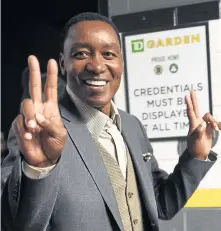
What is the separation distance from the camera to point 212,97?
288cm

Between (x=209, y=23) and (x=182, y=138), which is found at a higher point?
(x=209, y=23)

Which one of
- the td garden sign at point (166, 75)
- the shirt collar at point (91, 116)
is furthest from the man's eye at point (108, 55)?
the td garden sign at point (166, 75)

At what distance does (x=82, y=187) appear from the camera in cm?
147

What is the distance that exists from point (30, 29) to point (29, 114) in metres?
3.64

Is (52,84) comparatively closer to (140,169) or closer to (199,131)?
(140,169)

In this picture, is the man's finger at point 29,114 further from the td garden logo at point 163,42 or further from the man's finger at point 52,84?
the td garden logo at point 163,42

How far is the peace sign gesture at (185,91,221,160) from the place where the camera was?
69.4 inches

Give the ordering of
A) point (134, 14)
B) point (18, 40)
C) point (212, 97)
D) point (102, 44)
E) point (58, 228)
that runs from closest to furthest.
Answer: point (58, 228) < point (102, 44) < point (212, 97) < point (134, 14) < point (18, 40)

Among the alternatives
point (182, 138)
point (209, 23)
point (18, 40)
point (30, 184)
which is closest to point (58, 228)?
point (30, 184)

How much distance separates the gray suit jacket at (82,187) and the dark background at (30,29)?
9.32 ft

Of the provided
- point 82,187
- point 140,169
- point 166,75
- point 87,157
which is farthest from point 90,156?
point 166,75

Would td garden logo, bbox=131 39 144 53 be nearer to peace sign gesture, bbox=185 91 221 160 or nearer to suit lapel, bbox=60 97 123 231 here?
peace sign gesture, bbox=185 91 221 160

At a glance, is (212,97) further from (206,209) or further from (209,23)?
(206,209)

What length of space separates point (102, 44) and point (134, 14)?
59.0 inches
